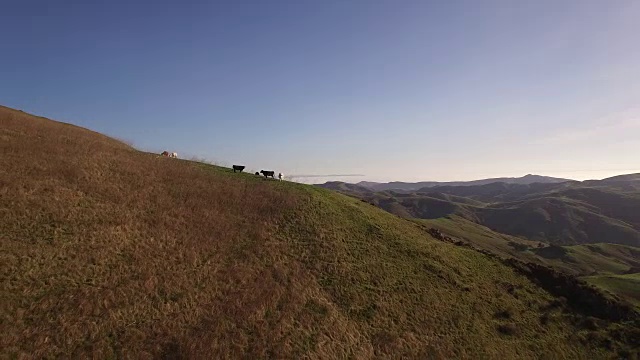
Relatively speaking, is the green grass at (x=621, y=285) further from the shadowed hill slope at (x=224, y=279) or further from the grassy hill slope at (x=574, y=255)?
the grassy hill slope at (x=574, y=255)

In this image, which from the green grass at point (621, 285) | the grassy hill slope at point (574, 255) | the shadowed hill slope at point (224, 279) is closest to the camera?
the shadowed hill slope at point (224, 279)

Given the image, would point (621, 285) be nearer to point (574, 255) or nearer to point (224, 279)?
point (224, 279)

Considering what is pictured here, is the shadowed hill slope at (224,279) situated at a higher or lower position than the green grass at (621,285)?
higher

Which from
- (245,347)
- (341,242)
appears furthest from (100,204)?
(341,242)

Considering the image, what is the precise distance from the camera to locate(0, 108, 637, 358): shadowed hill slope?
A: 21.1 metres

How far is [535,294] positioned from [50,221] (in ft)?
150

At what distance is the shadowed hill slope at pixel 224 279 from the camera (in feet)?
69.2

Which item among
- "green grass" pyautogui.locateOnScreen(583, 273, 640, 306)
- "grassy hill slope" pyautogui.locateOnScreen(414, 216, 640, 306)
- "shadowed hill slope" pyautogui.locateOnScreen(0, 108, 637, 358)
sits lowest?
"grassy hill slope" pyautogui.locateOnScreen(414, 216, 640, 306)

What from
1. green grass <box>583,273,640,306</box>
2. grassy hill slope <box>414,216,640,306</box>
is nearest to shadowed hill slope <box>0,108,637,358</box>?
green grass <box>583,273,640,306</box>

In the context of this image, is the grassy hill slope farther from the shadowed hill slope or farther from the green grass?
the shadowed hill slope

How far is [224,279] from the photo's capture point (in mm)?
27562

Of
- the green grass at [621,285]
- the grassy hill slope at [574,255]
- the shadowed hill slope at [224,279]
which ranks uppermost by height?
the shadowed hill slope at [224,279]

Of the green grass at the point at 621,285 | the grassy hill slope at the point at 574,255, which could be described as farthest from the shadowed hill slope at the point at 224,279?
the grassy hill slope at the point at 574,255

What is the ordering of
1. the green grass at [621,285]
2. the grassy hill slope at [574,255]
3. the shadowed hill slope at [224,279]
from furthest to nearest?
1. the grassy hill slope at [574,255]
2. the green grass at [621,285]
3. the shadowed hill slope at [224,279]
